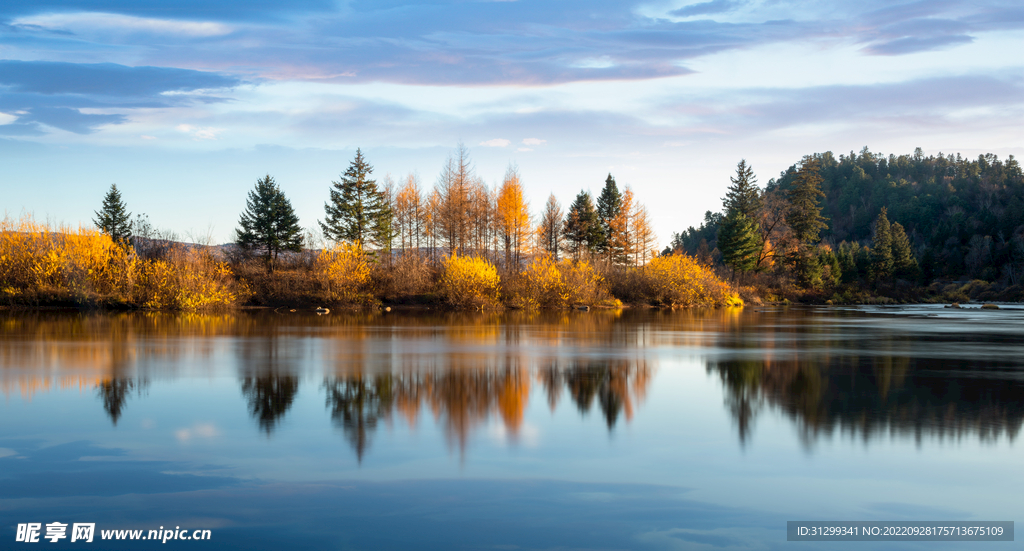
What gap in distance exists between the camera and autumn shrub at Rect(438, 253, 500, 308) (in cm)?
4516

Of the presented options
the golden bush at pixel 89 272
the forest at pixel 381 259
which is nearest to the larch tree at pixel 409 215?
the forest at pixel 381 259

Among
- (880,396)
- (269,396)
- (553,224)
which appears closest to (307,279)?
(553,224)

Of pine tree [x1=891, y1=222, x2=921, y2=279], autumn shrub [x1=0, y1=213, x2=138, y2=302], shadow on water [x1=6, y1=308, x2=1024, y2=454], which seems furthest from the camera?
pine tree [x1=891, y1=222, x2=921, y2=279]

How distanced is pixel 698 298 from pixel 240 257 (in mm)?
36339

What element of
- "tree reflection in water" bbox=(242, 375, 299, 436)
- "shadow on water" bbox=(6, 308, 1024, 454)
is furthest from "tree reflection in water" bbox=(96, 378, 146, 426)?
"tree reflection in water" bbox=(242, 375, 299, 436)

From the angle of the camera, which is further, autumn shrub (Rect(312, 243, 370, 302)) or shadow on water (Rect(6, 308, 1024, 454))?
autumn shrub (Rect(312, 243, 370, 302))

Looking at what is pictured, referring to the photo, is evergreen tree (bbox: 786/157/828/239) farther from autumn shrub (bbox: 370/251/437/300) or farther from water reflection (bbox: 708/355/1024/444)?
water reflection (bbox: 708/355/1024/444)

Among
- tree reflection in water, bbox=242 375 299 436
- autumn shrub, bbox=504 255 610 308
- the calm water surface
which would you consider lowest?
the calm water surface

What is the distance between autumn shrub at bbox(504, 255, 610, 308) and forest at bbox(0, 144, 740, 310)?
0.08 meters

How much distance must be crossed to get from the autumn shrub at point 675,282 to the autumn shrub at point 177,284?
30.5m

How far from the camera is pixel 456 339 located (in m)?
20.7

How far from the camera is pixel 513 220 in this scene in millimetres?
56125

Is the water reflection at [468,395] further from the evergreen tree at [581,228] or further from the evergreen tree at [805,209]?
the evergreen tree at [805,209]

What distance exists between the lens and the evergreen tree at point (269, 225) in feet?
179
